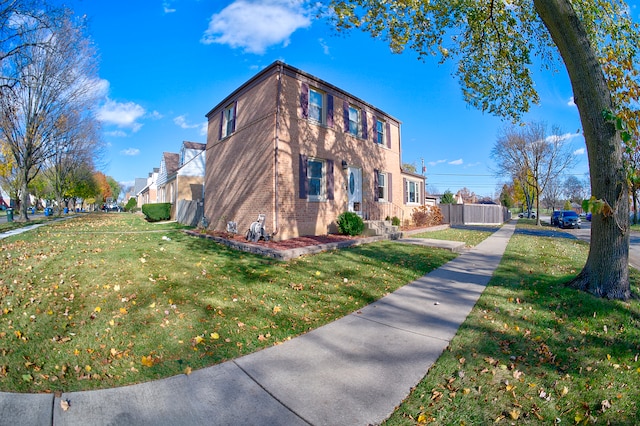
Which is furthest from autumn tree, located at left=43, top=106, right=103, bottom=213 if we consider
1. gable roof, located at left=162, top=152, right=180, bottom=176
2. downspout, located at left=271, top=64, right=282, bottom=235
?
downspout, located at left=271, top=64, right=282, bottom=235

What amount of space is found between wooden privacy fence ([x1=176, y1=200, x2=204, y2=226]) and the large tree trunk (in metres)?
16.4

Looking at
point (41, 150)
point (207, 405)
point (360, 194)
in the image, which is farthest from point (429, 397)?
point (41, 150)

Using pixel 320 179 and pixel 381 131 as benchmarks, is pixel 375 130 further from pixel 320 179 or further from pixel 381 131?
pixel 320 179

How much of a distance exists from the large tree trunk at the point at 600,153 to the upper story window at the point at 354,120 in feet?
31.1

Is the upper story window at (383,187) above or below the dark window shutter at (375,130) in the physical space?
below

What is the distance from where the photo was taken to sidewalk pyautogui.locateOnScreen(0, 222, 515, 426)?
2271 millimetres

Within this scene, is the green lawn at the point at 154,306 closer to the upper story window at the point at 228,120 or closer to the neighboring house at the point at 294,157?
the neighboring house at the point at 294,157

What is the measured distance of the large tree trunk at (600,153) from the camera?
4516 millimetres

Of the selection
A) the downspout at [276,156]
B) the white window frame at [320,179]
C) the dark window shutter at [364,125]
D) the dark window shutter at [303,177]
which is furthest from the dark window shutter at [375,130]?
the downspout at [276,156]

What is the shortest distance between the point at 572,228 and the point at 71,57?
38.7 m

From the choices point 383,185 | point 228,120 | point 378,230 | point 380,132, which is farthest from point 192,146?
point 378,230

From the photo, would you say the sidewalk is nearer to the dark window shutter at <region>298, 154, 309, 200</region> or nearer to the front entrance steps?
the dark window shutter at <region>298, 154, 309, 200</region>

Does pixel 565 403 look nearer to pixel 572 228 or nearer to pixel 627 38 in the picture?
pixel 627 38

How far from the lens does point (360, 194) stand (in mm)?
14156
